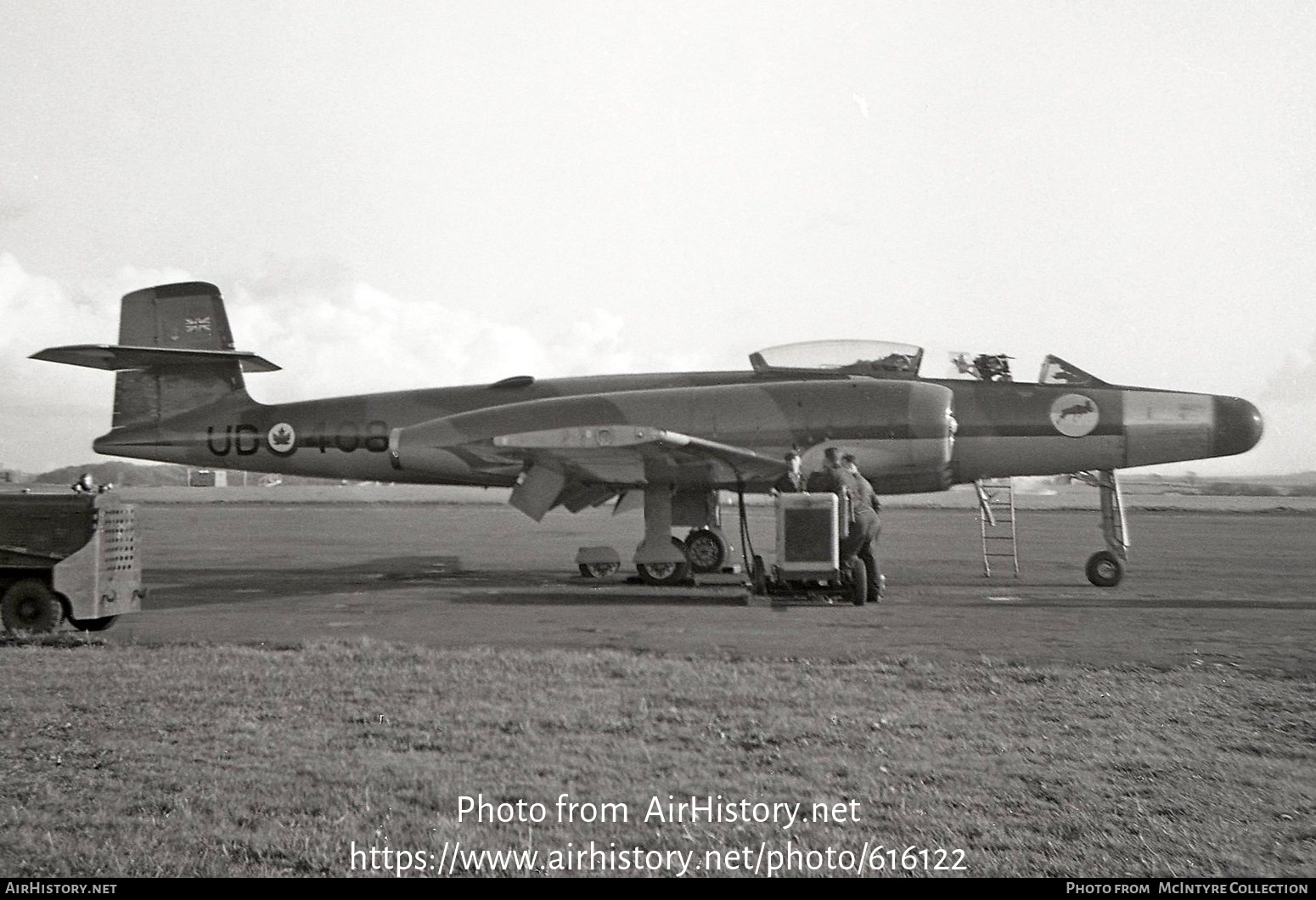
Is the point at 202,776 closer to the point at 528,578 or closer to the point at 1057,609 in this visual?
the point at 1057,609

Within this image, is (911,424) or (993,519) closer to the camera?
(911,424)

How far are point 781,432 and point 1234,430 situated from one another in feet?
20.7

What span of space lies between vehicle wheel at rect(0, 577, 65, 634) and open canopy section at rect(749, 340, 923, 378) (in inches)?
407

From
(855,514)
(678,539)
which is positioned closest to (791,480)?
(855,514)

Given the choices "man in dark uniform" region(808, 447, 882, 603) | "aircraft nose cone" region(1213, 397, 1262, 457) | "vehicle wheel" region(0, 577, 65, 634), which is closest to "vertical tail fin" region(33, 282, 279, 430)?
"vehicle wheel" region(0, 577, 65, 634)

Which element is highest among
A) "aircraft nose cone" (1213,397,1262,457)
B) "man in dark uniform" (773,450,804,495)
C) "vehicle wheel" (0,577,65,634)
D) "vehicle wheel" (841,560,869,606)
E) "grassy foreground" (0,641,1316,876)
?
"aircraft nose cone" (1213,397,1262,457)

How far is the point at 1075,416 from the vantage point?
1448 centimetres

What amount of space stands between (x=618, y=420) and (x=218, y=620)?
6.27 m

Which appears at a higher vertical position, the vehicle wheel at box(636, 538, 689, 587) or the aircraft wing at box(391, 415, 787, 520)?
the aircraft wing at box(391, 415, 787, 520)

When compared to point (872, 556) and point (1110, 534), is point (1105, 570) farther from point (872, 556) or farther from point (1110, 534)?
point (872, 556)

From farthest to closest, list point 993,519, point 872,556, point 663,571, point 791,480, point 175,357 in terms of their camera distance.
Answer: point 993,519 → point 175,357 → point 663,571 → point 791,480 → point 872,556

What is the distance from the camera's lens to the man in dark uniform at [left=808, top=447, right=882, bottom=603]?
37.3ft

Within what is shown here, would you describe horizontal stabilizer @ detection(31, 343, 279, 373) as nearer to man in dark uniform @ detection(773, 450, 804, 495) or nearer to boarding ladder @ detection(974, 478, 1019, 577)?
man in dark uniform @ detection(773, 450, 804, 495)

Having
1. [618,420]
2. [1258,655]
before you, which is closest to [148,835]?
[1258,655]
